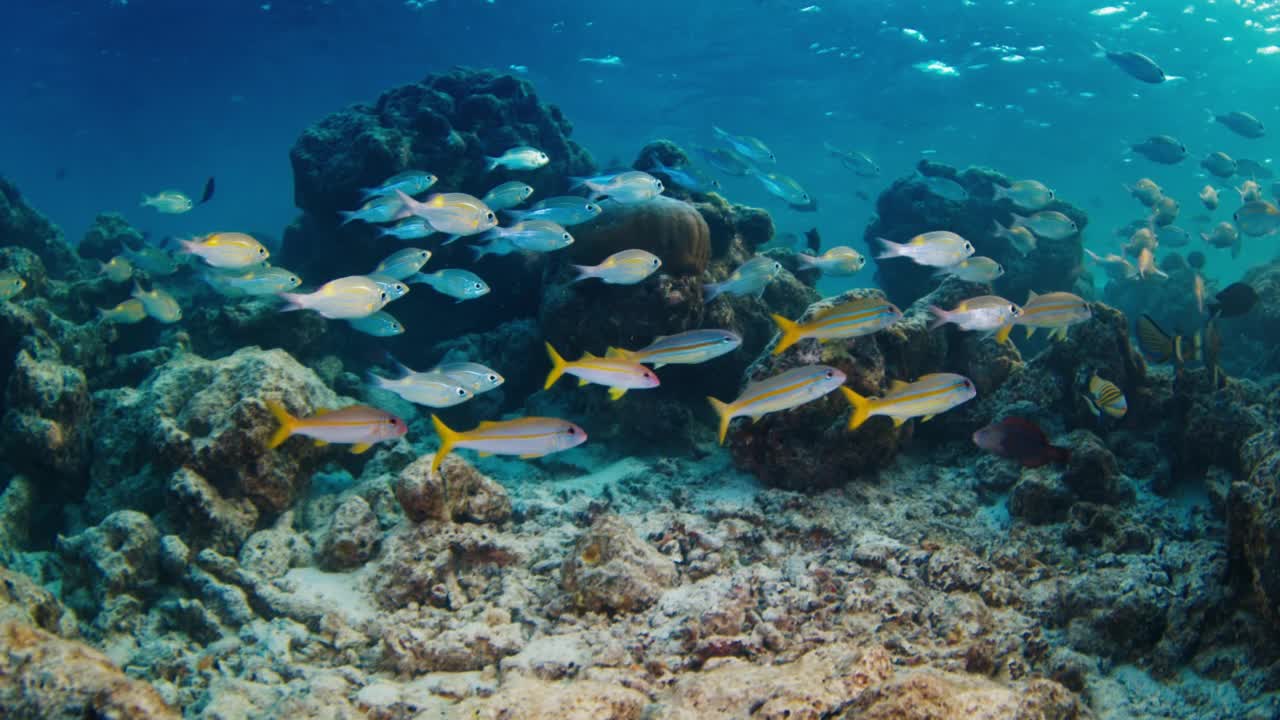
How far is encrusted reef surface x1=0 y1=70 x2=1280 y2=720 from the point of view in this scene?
3.09m

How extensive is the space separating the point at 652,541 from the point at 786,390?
1.75m

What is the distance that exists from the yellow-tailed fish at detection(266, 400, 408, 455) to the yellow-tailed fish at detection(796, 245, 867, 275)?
17.0 feet

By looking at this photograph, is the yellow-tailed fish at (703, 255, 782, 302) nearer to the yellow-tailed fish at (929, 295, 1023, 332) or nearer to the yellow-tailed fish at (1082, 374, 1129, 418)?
the yellow-tailed fish at (929, 295, 1023, 332)

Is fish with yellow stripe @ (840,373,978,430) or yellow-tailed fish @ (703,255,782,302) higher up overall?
yellow-tailed fish @ (703,255,782,302)

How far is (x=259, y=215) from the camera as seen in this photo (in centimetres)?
9300

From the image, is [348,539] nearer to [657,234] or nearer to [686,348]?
[686,348]

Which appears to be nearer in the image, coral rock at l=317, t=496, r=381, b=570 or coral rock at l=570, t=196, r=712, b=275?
coral rock at l=317, t=496, r=381, b=570

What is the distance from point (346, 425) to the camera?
14.0 feet

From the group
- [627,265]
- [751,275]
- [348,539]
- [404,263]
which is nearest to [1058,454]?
[751,275]

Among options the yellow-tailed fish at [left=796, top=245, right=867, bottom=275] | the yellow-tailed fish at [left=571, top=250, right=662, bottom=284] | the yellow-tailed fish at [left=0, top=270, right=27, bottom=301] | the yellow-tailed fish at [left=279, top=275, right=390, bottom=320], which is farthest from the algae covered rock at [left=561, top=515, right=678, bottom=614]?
the yellow-tailed fish at [left=0, top=270, right=27, bottom=301]

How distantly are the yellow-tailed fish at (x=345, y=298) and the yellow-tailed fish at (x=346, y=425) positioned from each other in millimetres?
1328

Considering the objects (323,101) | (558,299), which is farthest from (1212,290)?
(323,101)

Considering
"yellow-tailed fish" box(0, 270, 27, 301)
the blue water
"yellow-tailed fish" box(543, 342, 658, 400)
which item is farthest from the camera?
the blue water

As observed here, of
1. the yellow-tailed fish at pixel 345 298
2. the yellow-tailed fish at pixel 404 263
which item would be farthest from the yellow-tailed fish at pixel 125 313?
the yellow-tailed fish at pixel 345 298
